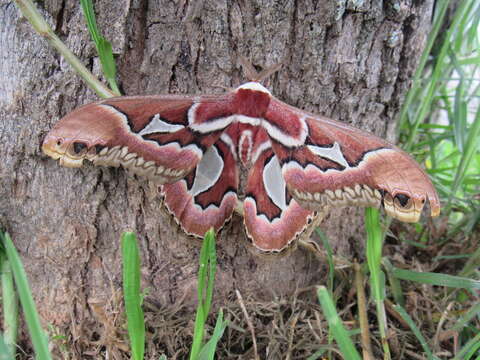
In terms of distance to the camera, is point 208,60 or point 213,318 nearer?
point 208,60

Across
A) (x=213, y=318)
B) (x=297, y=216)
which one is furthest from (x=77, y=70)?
(x=213, y=318)

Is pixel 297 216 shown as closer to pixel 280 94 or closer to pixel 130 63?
pixel 280 94

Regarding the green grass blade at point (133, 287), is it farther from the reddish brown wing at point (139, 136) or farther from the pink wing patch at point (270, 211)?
the pink wing patch at point (270, 211)

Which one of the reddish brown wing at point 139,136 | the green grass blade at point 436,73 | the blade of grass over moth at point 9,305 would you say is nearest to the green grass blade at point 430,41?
the green grass blade at point 436,73

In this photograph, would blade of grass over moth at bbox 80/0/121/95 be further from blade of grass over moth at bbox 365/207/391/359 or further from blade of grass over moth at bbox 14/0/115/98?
blade of grass over moth at bbox 365/207/391/359

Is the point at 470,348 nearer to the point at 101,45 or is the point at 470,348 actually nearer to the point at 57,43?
the point at 101,45

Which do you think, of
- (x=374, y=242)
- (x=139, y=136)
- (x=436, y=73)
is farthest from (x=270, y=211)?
(x=436, y=73)
